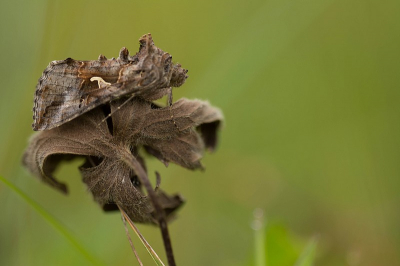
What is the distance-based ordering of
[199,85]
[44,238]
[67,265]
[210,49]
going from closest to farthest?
[67,265] → [44,238] → [199,85] → [210,49]

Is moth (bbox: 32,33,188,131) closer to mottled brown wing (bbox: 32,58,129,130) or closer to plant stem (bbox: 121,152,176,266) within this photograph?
mottled brown wing (bbox: 32,58,129,130)

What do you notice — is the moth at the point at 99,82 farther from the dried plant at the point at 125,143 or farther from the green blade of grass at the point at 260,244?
the green blade of grass at the point at 260,244

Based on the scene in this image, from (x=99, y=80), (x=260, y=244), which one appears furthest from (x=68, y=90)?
(x=260, y=244)

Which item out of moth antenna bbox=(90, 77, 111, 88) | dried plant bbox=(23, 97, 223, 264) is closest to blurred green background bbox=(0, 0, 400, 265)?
dried plant bbox=(23, 97, 223, 264)

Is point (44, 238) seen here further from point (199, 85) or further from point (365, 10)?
point (365, 10)

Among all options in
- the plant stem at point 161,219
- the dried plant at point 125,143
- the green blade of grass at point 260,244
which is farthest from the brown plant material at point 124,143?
the green blade of grass at point 260,244

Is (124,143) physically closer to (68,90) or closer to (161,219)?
(68,90)

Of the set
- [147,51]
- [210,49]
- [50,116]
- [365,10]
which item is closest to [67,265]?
[50,116]
